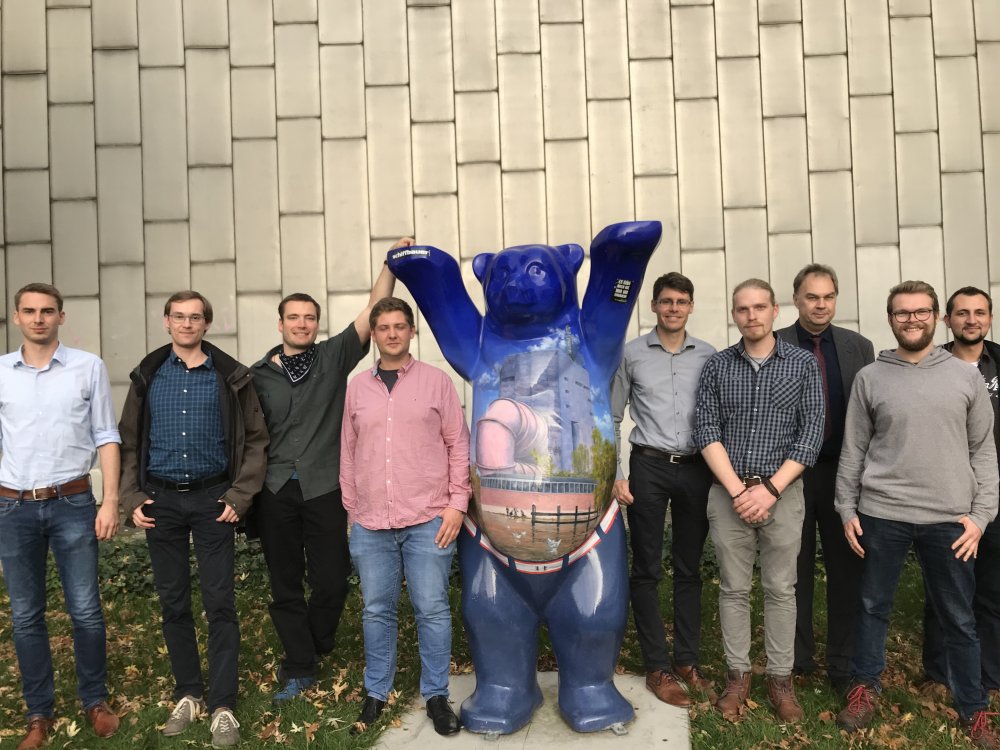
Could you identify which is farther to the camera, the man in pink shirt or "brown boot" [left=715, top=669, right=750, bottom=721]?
"brown boot" [left=715, top=669, right=750, bottom=721]

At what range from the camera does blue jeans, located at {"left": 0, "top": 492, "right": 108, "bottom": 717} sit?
3.70 m

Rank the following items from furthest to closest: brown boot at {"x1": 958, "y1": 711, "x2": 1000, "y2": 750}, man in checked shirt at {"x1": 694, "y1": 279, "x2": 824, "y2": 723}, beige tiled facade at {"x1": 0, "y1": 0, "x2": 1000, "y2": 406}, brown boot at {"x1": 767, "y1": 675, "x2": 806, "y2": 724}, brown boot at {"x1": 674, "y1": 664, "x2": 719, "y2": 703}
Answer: beige tiled facade at {"x1": 0, "y1": 0, "x2": 1000, "y2": 406} < brown boot at {"x1": 674, "y1": 664, "x2": 719, "y2": 703} < brown boot at {"x1": 767, "y1": 675, "x2": 806, "y2": 724} < man in checked shirt at {"x1": 694, "y1": 279, "x2": 824, "y2": 723} < brown boot at {"x1": 958, "y1": 711, "x2": 1000, "y2": 750}

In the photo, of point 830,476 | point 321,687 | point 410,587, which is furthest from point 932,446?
point 321,687

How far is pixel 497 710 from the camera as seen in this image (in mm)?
3666

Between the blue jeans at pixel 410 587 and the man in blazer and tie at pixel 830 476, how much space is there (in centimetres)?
174

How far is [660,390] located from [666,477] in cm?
40

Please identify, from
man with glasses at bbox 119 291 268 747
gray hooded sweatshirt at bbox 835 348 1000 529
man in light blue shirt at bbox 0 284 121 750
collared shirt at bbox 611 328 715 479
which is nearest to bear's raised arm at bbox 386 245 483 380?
collared shirt at bbox 611 328 715 479

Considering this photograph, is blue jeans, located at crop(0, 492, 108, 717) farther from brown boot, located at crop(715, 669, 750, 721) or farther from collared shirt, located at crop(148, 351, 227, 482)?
A: brown boot, located at crop(715, 669, 750, 721)

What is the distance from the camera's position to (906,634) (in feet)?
16.9

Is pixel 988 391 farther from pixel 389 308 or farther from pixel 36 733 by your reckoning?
pixel 36 733

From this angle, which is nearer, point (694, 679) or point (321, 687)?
point (694, 679)

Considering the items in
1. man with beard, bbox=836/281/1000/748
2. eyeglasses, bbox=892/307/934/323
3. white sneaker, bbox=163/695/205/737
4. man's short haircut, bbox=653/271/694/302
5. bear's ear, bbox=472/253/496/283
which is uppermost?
bear's ear, bbox=472/253/496/283

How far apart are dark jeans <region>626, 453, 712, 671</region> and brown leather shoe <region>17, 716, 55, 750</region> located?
8.74 ft

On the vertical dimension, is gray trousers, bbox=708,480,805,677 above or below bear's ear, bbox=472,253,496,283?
below
